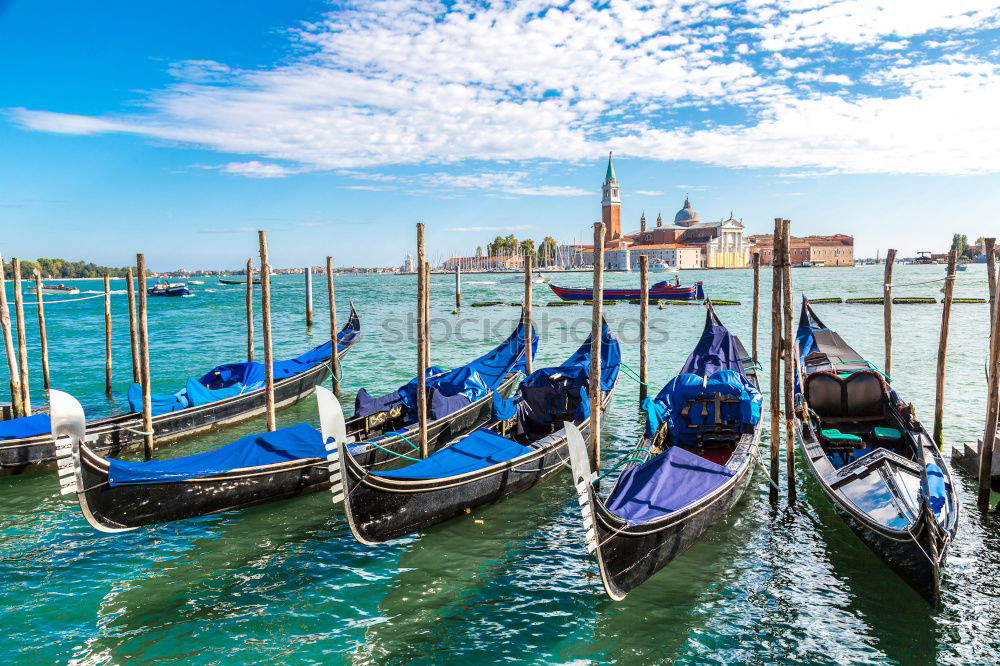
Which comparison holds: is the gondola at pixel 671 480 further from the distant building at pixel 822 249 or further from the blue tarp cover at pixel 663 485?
the distant building at pixel 822 249

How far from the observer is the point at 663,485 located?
4906 mm

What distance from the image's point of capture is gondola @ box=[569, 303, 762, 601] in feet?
13.5

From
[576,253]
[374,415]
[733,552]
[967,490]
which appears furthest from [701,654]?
[576,253]

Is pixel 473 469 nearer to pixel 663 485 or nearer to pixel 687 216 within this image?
pixel 663 485

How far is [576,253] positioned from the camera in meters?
109

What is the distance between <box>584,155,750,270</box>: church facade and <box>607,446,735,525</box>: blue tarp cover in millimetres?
88521

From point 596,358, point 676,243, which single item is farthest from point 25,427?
point 676,243

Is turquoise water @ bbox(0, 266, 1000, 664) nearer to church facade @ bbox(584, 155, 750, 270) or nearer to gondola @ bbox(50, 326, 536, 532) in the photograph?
gondola @ bbox(50, 326, 536, 532)

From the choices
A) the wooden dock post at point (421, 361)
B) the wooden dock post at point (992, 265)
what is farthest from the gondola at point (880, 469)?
the wooden dock post at point (421, 361)

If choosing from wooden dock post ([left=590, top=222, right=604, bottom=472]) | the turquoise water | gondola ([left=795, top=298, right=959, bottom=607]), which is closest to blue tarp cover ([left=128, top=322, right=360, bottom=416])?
the turquoise water

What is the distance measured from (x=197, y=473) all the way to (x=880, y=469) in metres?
5.73

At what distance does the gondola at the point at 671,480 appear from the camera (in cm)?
411

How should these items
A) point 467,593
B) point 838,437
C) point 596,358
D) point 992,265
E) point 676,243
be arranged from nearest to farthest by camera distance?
point 467,593 < point 596,358 < point 838,437 < point 992,265 < point 676,243

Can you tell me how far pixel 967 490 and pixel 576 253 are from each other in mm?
103989
